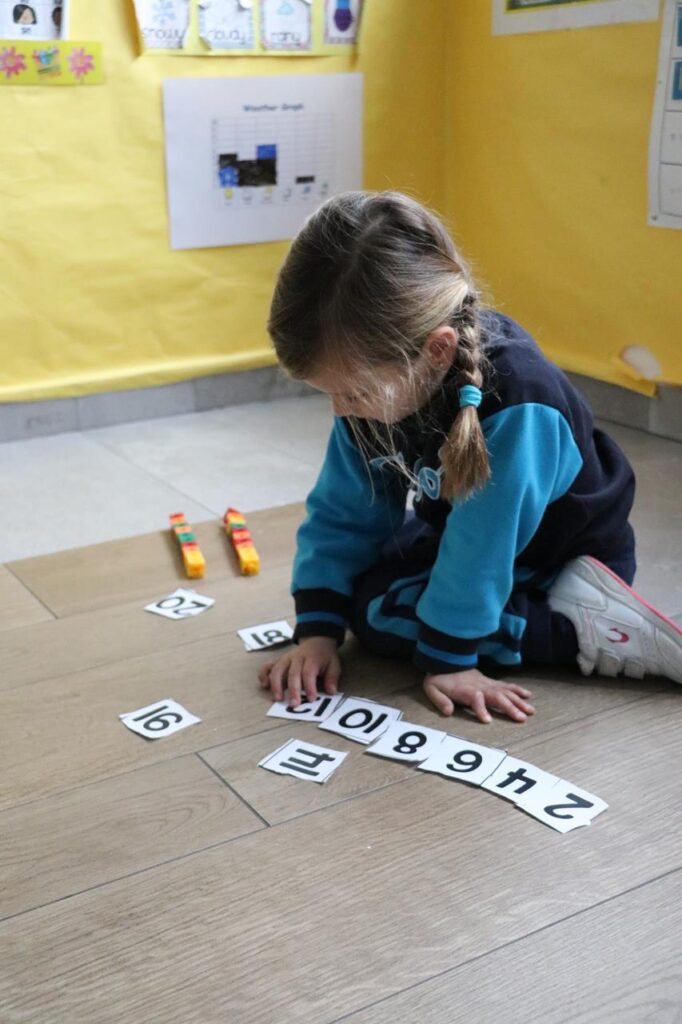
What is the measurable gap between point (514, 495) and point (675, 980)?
555 mm

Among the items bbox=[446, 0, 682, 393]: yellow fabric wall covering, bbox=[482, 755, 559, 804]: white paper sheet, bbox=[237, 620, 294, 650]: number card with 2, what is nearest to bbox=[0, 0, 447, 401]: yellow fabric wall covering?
bbox=[446, 0, 682, 393]: yellow fabric wall covering

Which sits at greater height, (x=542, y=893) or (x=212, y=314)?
(x=212, y=314)

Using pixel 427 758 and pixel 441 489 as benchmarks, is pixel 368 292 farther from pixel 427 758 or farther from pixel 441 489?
pixel 427 758

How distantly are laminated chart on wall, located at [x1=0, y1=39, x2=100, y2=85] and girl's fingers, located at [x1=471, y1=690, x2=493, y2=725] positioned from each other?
1.73m

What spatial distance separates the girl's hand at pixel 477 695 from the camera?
141cm

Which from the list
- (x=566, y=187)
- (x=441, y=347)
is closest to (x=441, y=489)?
(x=441, y=347)

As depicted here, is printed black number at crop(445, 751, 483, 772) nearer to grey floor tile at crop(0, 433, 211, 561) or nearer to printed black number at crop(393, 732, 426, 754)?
printed black number at crop(393, 732, 426, 754)

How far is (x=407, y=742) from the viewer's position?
136 cm

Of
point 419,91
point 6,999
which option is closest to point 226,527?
point 6,999

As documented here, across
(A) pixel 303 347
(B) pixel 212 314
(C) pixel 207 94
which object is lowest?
(B) pixel 212 314

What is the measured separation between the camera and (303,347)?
4.06ft

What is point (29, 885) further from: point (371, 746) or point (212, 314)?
point (212, 314)

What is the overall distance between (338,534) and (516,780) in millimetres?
437

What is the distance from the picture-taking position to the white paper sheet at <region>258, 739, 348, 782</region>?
4.28ft
